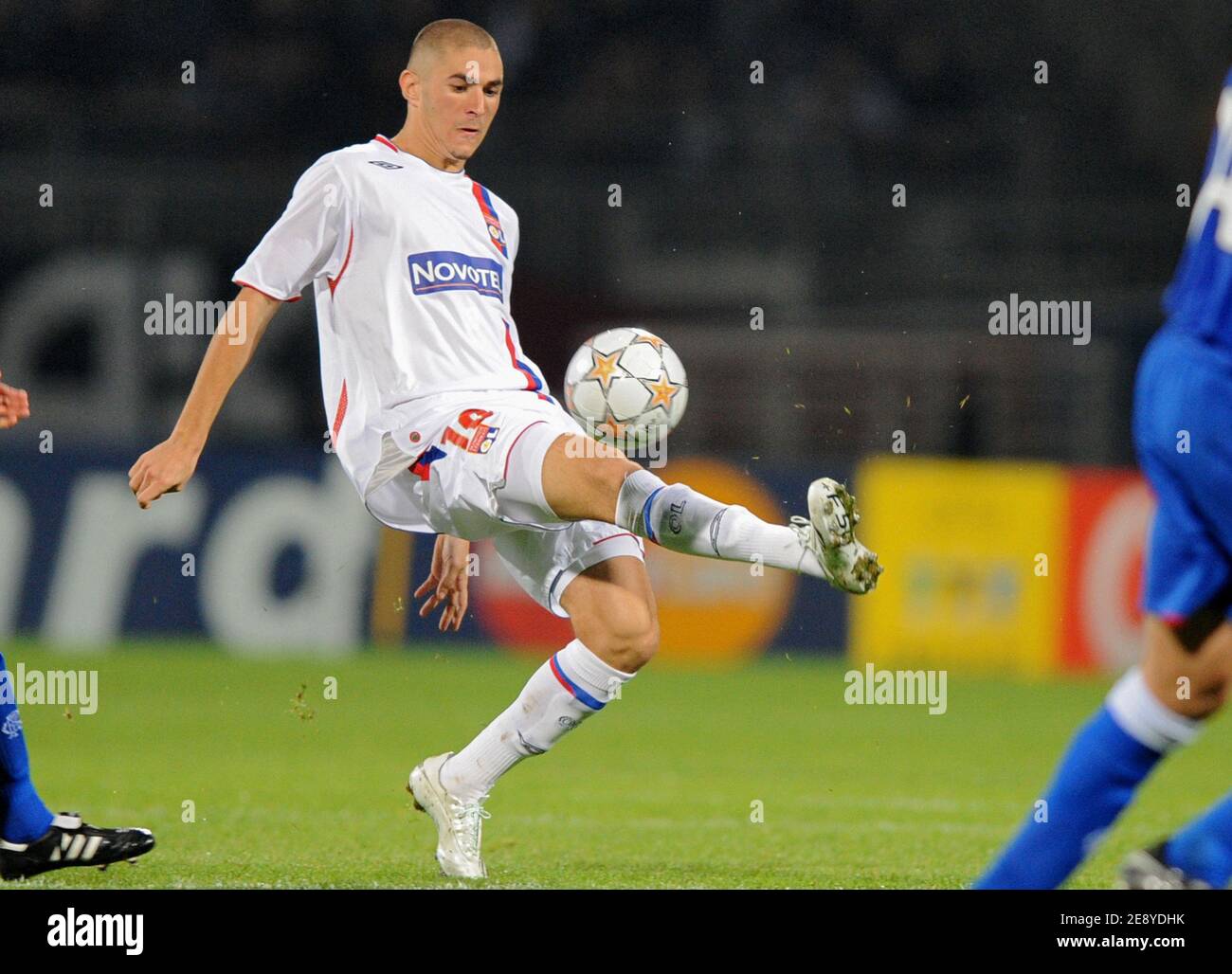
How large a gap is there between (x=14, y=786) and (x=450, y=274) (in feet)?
5.69

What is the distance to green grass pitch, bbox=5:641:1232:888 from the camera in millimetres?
4957

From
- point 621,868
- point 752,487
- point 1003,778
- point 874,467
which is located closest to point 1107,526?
point 874,467

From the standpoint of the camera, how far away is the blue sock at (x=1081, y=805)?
3365mm

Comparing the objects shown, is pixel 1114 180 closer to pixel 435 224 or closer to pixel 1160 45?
pixel 1160 45

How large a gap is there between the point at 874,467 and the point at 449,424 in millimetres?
7994

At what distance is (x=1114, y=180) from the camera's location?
1647cm

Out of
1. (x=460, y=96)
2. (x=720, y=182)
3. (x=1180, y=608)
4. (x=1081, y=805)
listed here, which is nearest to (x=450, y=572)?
(x=460, y=96)

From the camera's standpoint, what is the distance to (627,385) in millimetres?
5156

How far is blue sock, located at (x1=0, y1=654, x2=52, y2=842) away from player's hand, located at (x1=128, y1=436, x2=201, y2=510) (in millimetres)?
567

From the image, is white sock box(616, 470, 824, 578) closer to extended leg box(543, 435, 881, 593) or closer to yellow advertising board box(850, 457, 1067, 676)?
extended leg box(543, 435, 881, 593)

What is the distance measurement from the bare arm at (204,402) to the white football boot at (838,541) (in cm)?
146

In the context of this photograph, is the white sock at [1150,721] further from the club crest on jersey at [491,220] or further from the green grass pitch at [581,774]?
the club crest on jersey at [491,220]

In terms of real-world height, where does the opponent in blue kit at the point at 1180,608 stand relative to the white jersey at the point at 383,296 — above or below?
below

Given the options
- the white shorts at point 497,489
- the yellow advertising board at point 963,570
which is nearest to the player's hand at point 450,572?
the white shorts at point 497,489
